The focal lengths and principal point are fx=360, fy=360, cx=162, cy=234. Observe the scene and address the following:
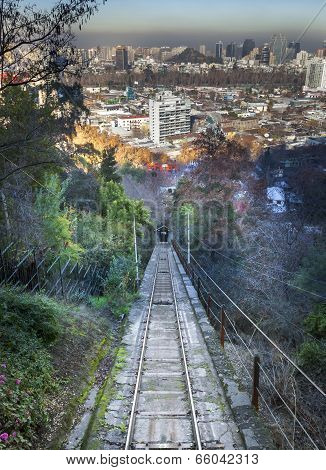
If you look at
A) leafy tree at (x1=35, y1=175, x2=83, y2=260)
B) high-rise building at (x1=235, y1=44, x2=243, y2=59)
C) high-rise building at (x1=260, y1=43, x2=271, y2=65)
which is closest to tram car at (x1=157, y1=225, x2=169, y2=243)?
high-rise building at (x1=235, y1=44, x2=243, y2=59)

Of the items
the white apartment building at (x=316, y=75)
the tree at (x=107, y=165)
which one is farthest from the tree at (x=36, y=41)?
the white apartment building at (x=316, y=75)

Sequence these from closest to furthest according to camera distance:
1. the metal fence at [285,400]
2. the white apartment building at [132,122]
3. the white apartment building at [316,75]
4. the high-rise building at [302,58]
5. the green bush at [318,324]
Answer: the metal fence at [285,400]
the green bush at [318,324]
the high-rise building at [302,58]
the white apartment building at [316,75]
the white apartment building at [132,122]

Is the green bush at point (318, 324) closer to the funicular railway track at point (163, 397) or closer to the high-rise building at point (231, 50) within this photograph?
the funicular railway track at point (163, 397)

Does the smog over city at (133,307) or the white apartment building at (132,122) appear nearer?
the smog over city at (133,307)

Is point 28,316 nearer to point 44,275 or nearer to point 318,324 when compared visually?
point 44,275

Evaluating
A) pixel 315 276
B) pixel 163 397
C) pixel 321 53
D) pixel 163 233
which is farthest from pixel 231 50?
pixel 163 397

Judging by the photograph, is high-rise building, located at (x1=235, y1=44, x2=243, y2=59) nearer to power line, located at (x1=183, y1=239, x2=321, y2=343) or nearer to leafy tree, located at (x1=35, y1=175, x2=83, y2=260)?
power line, located at (x1=183, y1=239, x2=321, y2=343)

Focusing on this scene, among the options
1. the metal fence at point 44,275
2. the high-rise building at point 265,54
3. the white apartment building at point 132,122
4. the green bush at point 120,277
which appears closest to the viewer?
the metal fence at point 44,275
